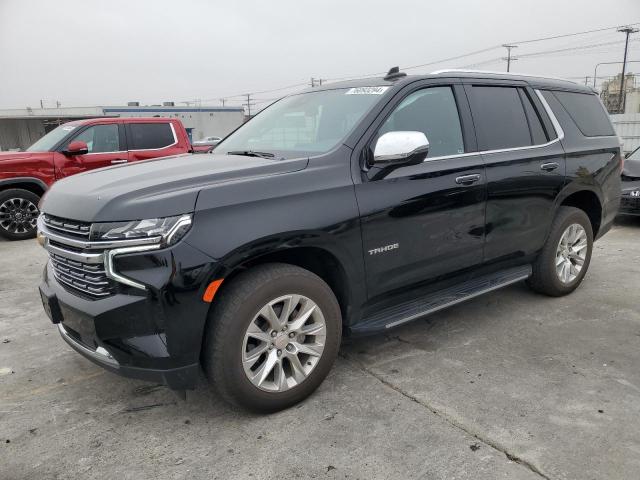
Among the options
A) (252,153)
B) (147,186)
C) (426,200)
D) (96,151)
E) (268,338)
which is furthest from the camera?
(96,151)

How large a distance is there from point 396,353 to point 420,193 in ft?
3.86

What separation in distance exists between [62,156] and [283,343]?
6750 millimetres

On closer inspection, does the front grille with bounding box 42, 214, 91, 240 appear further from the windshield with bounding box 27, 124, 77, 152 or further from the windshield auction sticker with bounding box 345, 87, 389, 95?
the windshield with bounding box 27, 124, 77, 152

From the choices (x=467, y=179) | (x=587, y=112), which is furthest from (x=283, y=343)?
(x=587, y=112)

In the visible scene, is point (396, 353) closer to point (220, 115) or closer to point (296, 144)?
point (296, 144)

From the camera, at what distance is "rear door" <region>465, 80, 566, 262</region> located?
3666mm

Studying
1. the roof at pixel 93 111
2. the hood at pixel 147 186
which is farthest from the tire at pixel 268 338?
the roof at pixel 93 111

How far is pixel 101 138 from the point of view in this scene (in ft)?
26.9

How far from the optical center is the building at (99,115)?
46594 millimetres

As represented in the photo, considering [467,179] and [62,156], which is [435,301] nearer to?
[467,179]

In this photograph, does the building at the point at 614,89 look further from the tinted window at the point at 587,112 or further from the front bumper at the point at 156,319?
the front bumper at the point at 156,319

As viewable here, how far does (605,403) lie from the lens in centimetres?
283

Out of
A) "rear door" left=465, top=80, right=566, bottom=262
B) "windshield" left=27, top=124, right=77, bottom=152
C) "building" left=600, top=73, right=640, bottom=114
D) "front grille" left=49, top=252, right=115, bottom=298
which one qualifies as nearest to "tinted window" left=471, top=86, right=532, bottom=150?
"rear door" left=465, top=80, right=566, bottom=262

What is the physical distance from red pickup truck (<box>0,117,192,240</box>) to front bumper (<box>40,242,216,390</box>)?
6.12 m
